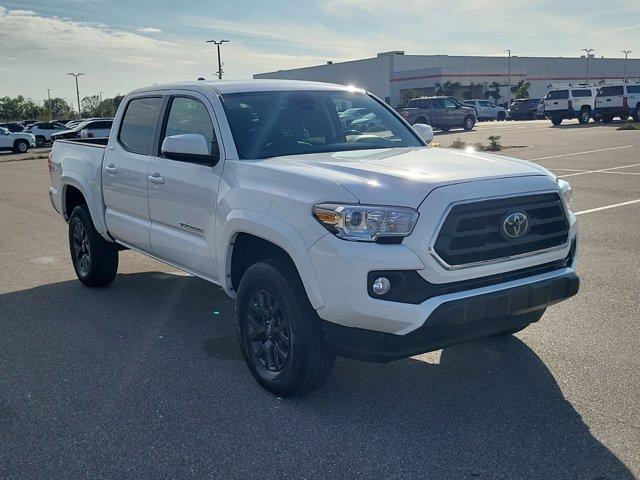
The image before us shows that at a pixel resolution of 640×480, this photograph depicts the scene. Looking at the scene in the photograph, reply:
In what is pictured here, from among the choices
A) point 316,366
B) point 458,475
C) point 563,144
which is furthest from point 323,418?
point 563,144

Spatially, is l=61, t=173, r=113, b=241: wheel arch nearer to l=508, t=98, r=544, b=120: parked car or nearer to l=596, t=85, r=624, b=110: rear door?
l=596, t=85, r=624, b=110: rear door

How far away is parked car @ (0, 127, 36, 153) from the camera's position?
1404 inches

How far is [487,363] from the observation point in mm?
4742

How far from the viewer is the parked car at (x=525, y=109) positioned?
177ft

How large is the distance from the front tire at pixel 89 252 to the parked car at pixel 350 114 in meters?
2.82

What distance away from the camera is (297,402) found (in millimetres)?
4203

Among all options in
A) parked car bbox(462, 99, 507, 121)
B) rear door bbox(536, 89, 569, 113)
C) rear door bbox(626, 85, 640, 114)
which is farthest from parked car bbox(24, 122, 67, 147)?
rear door bbox(626, 85, 640, 114)

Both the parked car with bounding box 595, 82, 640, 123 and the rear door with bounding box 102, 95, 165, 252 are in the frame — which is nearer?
the rear door with bounding box 102, 95, 165, 252

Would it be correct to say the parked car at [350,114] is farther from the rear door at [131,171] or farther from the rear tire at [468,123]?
the rear tire at [468,123]

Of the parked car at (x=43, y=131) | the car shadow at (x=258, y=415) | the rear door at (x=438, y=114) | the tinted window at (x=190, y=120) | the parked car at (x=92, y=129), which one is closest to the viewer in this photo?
the car shadow at (x=258, y=415)

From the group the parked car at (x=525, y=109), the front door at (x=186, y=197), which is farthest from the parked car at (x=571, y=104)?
the front door at (x=186, y=197)

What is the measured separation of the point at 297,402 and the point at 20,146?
1424 inches

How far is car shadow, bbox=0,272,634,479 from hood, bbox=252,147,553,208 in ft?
4.23

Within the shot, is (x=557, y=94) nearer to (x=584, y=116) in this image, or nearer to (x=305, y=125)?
(x=584, y=116)
